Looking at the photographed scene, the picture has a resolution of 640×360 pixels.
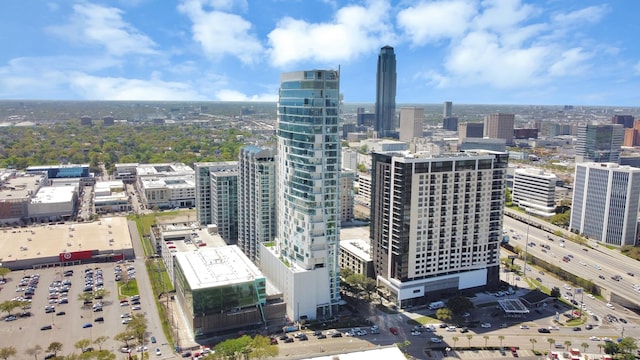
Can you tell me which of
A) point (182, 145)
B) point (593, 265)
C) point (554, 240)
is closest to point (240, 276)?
point (593, 265)

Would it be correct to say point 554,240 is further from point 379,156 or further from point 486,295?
point 379,156

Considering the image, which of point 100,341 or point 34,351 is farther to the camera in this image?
point 100,341

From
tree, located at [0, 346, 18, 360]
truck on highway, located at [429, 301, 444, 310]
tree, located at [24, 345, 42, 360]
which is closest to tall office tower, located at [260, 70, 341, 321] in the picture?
truck on highway, located at [429, 301, 444, 310]

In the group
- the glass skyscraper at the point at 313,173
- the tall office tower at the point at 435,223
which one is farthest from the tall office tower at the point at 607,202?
the glass skyscraper at the point at 313,173

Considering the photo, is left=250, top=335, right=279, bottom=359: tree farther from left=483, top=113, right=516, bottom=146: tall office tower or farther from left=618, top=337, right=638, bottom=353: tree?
left=483, top=113, right=516, bottom=146: tall office tower

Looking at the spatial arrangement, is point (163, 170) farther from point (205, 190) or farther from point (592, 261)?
point (592, 261)

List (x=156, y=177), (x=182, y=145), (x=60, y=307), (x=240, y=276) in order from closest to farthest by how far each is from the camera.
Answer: (x=240, y=276)
(x=60, y=307)
(x=156, y=177)
(x=182, y=145)

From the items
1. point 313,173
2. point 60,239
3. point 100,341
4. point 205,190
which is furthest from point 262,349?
point 60,239
